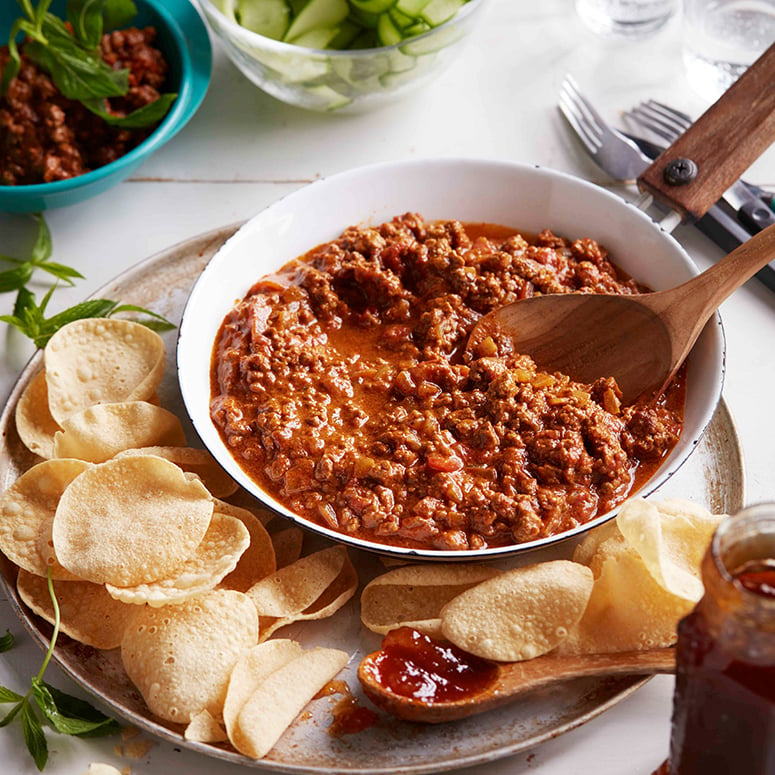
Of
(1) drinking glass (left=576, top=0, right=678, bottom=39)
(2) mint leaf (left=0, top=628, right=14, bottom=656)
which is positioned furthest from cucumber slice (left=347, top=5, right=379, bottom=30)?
(2) mint leaf (left=0, top=628, right=14, bottom=656)

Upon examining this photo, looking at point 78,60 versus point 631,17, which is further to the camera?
point 631,17

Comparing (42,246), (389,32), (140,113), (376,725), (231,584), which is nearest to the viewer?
(376,725)

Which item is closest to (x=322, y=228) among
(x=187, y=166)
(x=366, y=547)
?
(x=187, y=166)

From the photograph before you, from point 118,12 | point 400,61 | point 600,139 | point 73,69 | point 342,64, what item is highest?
point 600,139

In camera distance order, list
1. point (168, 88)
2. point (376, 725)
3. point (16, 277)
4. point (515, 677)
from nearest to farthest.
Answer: point (515, 677) → point (376, 725) → point (16, 277) → point (168, 88)

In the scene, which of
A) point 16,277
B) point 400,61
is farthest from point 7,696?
point 400,61

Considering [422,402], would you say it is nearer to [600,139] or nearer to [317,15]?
[600,139]

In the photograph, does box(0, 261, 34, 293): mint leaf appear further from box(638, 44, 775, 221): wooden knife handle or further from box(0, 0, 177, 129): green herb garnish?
box(638, 44, 775, 221): wooden knife handle
